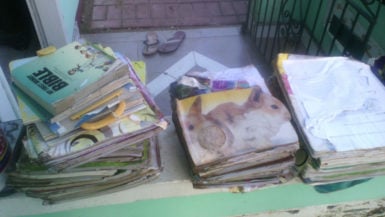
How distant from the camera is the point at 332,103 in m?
1.09

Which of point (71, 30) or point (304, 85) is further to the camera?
point (71, 30)

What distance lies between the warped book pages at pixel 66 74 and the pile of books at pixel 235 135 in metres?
0.27

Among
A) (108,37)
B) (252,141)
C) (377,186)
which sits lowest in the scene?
(108,37)

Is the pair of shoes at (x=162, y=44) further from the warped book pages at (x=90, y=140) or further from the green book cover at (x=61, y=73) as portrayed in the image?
the warped book pages at (x=90, y=140)

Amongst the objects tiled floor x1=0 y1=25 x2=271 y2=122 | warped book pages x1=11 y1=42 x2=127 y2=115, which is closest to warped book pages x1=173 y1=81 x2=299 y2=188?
warped book pages x1=11 y1=42 x2=127 y2=115

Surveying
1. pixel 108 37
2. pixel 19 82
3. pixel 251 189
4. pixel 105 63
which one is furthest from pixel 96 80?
pixel 108 37

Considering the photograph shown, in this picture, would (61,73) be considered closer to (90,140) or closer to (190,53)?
(90,140)

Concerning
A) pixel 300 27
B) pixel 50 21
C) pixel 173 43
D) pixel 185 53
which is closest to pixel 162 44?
pixel 173 43

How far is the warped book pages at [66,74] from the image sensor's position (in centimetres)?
86

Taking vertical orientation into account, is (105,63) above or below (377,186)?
above

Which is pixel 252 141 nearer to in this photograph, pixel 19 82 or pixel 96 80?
pixel 96 80

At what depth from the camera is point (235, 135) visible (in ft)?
3.26

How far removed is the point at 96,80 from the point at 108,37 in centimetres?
244

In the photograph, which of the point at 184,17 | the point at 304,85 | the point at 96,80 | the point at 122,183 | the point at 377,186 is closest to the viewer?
the point at 96,80
